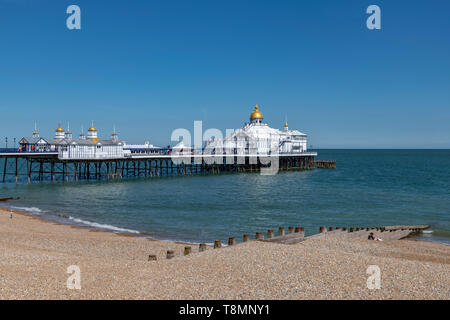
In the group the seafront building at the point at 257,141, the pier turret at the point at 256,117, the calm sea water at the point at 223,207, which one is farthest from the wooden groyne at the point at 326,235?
the pier turret at the point at 256,117

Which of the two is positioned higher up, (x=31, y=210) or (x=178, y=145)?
(x=178, y=145)

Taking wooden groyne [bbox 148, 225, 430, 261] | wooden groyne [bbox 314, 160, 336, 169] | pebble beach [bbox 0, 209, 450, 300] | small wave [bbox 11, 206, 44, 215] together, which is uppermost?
wooden groyne [bbox 314, 160, 336, 169]

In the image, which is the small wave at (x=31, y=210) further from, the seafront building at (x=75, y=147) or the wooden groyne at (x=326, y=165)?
the wooden groyne at (x=326, y=165)

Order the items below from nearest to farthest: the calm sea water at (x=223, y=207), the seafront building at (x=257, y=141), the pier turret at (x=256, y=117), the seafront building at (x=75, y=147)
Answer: the calm sea water at (x=223, y=207) < the seafront building at (x=75, y=147) < the seafront building at (x=257, y=141) < the pier turret at (x=256, y=117)

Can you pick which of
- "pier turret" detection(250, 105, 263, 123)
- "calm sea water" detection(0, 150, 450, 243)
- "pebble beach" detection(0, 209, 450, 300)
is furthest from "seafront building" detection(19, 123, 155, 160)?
"pebble beach" detection(0, 209, 450, 300)

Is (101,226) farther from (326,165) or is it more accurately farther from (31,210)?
(326,165)

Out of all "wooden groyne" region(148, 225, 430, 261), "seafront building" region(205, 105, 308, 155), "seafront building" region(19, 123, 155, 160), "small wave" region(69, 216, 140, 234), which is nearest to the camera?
"wooden groyne" region(148, 225, 430, 261)

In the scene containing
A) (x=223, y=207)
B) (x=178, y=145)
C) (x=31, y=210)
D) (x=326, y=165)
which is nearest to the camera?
Result: (x=31, y=210)

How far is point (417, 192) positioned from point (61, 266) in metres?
40.3

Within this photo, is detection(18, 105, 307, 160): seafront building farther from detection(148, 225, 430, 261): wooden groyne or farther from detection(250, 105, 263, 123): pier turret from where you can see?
detection(148, 225, 430, 261): wooden groyne

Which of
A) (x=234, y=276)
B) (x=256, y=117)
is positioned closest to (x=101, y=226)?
(x=234, y=276)

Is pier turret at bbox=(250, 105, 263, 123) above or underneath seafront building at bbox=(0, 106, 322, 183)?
above

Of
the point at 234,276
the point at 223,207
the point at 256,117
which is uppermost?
the point at 256,117

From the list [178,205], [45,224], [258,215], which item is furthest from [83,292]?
[178,205]
